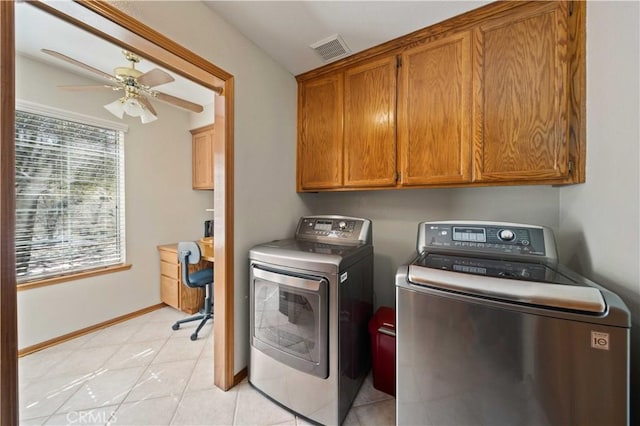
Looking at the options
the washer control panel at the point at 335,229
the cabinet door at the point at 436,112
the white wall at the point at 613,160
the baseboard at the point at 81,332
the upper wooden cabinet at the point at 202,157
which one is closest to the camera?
the white wall at the point at 613,160

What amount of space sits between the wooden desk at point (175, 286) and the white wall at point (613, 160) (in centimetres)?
311

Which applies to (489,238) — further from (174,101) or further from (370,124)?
(174,101)

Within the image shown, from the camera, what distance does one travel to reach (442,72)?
A: 57.3 inches

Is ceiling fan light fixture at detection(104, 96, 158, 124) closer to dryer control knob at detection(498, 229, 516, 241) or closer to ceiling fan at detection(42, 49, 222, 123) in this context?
ceiling fan at detection(42, 49, 222, 123)

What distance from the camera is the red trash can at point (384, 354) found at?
149cm

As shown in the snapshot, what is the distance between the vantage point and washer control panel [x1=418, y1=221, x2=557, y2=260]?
3.69 ft

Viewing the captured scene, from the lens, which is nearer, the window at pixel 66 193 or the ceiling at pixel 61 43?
the ceiling at pixel 61 43

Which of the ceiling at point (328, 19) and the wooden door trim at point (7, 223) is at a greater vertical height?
the ceiling at point (328, 19)

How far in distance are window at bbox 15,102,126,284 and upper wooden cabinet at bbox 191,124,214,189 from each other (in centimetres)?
81

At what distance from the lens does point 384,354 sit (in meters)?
1.52

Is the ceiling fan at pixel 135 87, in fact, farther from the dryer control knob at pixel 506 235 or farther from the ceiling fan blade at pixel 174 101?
the dryer control knob at pixel 506 235

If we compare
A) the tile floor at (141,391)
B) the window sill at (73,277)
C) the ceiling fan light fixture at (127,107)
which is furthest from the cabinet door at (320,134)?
the window sill at (73,277)

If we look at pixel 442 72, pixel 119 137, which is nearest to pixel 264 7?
pixel 442 72

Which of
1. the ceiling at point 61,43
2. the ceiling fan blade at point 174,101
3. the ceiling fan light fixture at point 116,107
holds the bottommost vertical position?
the ceiling fan light fixture at point 116,107
